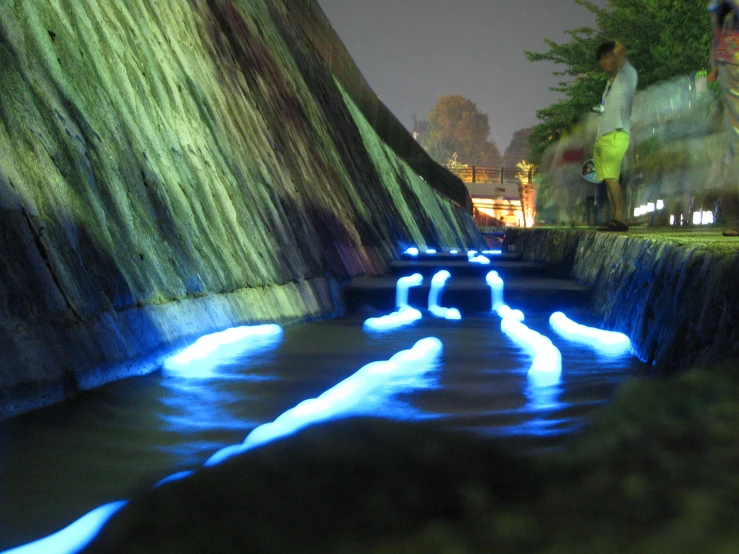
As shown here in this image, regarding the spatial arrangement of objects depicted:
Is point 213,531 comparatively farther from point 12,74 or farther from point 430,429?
point 12,74

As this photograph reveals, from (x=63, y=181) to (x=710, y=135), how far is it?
59.9ft

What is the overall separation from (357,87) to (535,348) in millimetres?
8399

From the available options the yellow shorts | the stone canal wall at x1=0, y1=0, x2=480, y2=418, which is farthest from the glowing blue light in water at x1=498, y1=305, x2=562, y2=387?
the yellow shorts

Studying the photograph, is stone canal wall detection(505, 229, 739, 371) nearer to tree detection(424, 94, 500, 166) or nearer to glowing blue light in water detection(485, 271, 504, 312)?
glowing blue light in water detection(485, 271, 504, 312)

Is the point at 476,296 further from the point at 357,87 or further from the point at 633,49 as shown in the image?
the point at 633,49

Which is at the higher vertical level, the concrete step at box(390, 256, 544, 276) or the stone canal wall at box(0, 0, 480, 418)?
the stone canal wall at box(0, 0, 480, 418)

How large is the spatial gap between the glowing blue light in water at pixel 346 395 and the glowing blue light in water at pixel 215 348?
738 millimetres

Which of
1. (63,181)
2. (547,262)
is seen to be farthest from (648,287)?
(547,262)

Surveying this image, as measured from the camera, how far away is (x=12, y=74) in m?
2.86

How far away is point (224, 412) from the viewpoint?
8.90 ft

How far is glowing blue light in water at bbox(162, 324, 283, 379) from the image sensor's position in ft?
11.2

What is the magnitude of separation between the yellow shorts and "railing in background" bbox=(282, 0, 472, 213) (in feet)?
13.8

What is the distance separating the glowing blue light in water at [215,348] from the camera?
3.40 metres

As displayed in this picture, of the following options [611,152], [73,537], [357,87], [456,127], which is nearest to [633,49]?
[357,87]
